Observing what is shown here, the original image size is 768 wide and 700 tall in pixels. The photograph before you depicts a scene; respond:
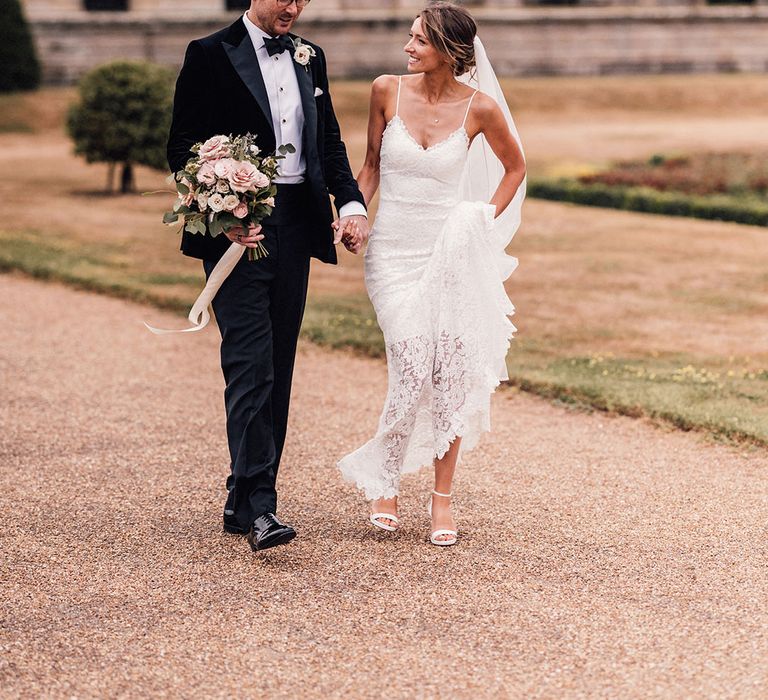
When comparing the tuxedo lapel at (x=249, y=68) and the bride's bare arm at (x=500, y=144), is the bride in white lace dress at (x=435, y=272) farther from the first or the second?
the tuxedo lapel at (x=249, y=68)

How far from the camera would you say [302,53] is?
4539 millimetres

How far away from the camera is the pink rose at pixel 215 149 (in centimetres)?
434

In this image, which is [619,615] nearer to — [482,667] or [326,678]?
[482,667]

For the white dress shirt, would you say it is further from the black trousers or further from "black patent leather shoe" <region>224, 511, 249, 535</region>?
"black patent leather shoe" <region>224, 511, 249, 535</region>

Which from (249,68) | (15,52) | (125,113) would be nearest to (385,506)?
(249,68)

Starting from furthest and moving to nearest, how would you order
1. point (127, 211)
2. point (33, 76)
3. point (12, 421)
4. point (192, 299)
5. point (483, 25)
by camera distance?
point (483, 25)
point (33, 76)
point (127, 211)
point (192, 299)
point (12, 421)

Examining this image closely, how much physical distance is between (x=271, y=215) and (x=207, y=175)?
0.34 m

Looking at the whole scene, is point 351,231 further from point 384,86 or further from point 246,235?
point 384,86

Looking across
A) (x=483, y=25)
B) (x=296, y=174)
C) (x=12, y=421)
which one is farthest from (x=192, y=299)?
(x=483, y=25)

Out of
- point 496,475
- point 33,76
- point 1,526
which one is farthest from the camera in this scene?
point 33,76

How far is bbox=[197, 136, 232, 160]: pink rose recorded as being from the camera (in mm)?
4336

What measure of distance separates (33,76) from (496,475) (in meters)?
22.1

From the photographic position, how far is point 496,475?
5715 mm

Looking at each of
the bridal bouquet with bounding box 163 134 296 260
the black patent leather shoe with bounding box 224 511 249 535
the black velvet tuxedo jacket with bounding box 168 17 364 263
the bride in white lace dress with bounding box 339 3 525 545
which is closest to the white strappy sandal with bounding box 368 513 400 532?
the bride in white lace dress with bounding box 339 3 525 545
